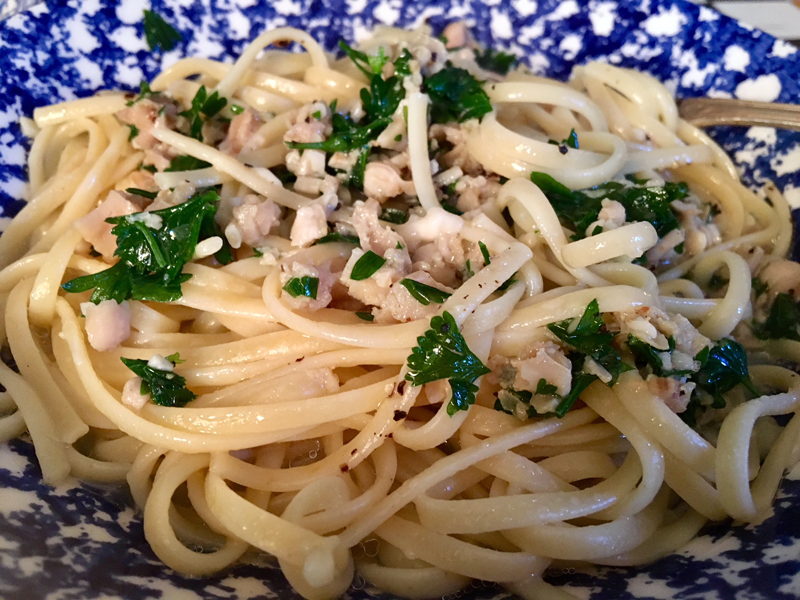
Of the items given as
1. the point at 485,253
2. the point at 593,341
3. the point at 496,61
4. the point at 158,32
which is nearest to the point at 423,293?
the point at 485,253

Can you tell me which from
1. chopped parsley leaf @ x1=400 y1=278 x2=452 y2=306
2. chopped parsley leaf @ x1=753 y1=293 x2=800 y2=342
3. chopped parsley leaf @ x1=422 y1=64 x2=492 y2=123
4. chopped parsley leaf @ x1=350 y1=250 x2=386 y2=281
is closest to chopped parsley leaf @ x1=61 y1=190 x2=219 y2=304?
chopped parsley leaf @ x1=350 y1=250 x2=386 y2=281

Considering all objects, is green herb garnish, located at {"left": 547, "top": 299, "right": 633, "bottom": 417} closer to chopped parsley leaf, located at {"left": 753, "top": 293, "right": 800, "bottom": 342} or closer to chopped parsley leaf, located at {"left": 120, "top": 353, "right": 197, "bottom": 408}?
chopped parsley leaf, located at {"left": 753, "top": 293, "right": 800, "bottom": 342}

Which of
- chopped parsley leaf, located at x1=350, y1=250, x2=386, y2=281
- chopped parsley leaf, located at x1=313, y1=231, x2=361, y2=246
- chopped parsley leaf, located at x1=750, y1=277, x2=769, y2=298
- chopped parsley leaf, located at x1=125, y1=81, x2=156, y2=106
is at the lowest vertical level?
chopped parsley leaf, located at x1=750, y1=277, x2=769, y2=298

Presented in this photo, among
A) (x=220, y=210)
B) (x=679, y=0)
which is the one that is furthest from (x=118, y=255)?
(x=679, y=0)

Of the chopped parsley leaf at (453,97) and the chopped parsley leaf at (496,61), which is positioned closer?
the chopped parsley leaf at (453,97)

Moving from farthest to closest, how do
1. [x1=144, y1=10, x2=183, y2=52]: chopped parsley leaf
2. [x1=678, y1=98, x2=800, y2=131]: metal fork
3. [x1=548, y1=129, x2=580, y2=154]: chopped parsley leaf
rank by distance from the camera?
[x1=144, y1=10, x2=183, y2=52]: chopped parsley leaf < [x1=678, y1=98, x2=800, y2=131]: metal fork < [x1=548, y1=129, x2=580, y2=154]: chopped parsley leaf

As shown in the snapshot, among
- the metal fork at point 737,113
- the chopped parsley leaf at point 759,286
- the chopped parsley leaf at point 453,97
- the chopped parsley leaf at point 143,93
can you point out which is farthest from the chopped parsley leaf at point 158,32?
the chopped parsley leaf at point 759,286

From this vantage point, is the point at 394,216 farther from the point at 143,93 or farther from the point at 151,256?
the point at 143,93

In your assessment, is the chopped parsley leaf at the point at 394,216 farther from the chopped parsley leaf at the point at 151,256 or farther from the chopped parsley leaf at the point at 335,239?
→ the chopped parsley leaf at the point at 151,256
